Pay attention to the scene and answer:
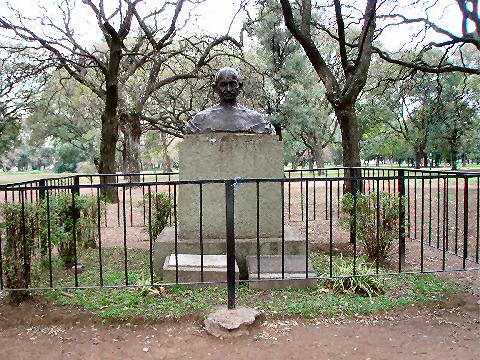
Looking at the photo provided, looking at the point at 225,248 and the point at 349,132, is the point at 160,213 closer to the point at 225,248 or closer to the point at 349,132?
the point at 225,248

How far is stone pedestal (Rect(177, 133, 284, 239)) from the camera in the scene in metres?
6.22

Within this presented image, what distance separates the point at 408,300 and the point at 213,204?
2848 millimetres

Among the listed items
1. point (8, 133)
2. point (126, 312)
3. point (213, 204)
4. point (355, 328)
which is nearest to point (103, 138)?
point (213, 204)

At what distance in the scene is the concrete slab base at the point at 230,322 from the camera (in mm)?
4332

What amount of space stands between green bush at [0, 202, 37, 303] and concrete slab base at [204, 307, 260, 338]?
223 cm

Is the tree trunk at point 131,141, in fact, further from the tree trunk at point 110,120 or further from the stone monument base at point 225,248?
the stone monument base at point 225,248

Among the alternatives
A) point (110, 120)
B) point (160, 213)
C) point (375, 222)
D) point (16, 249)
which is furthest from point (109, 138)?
point (375, 222)

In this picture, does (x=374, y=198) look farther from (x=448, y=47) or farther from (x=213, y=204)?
(x=448, y=47)

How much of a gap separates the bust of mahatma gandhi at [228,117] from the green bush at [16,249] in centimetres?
264

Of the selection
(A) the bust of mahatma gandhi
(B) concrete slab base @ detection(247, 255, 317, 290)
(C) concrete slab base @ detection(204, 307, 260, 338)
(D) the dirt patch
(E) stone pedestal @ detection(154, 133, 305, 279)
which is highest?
(A) the bust of mahatma gandhi

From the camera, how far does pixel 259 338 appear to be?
425 cm

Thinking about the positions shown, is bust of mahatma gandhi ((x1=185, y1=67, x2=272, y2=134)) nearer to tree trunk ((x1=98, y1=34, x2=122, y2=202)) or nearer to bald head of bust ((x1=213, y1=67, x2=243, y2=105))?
bald head of bust ((x1=213, y1=67, x2=243, y2=105))

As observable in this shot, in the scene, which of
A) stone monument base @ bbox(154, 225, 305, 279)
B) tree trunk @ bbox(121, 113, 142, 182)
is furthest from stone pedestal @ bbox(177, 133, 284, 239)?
tree trunk @ bbox(121, 113, 142, 182)

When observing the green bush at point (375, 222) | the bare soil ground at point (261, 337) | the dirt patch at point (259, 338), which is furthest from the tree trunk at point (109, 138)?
the dirt patch at point (259, 338)
